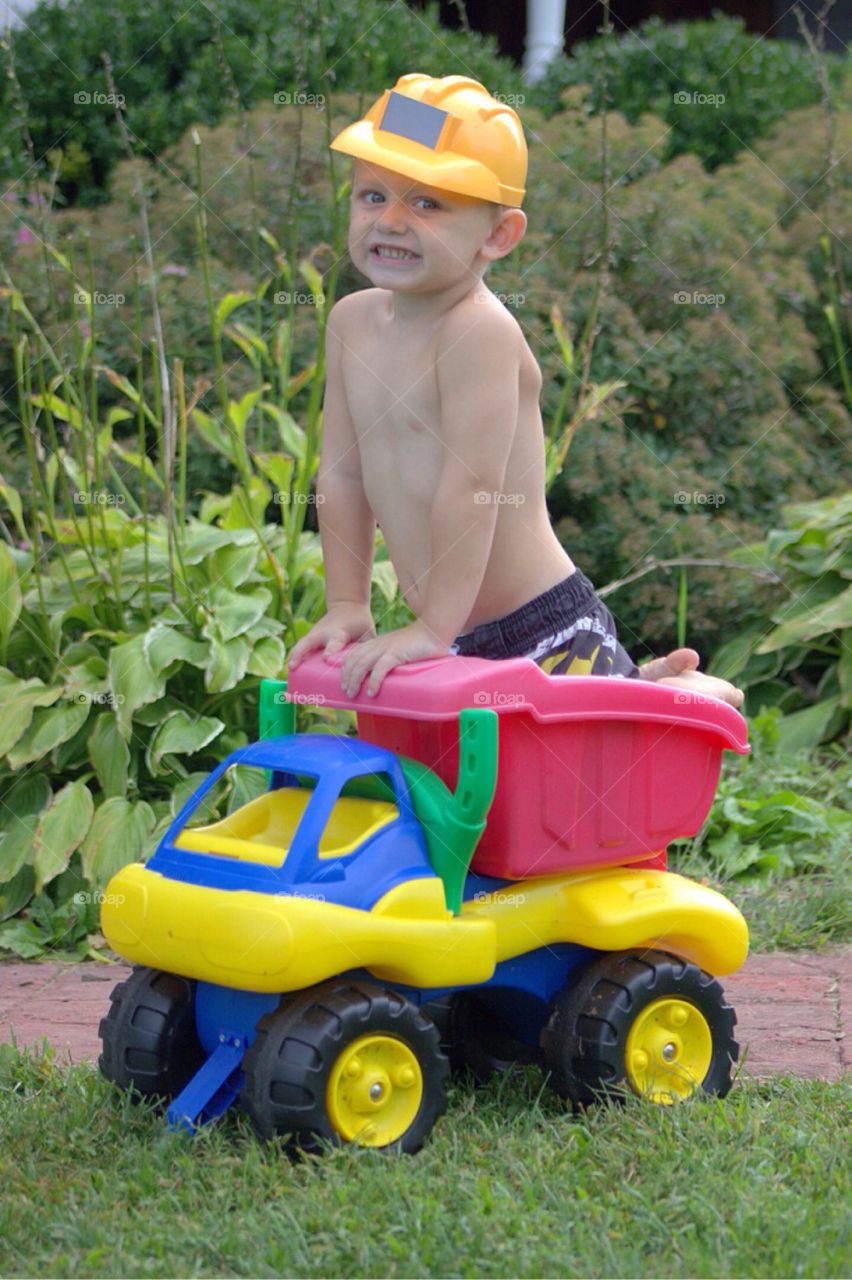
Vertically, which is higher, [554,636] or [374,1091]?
[554,636]

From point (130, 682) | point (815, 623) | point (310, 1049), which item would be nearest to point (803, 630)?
point (815, 623)

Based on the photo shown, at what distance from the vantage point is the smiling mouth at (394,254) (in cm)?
280

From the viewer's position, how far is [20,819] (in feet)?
14.0

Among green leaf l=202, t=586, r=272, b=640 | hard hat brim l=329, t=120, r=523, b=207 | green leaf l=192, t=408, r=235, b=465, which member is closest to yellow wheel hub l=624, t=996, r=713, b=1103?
hard hat brim l=329, t=120, r=523, b=207

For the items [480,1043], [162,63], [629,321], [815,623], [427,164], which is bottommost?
[480,1043]

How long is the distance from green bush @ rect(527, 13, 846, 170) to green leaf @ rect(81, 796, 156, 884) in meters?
5.55

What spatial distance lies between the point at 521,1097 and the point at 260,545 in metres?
2.13

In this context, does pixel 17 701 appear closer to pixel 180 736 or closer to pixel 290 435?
pixel 180 736

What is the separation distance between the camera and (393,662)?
108 inches

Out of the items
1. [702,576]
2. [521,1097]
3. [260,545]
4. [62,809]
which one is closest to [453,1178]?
[521,1097]

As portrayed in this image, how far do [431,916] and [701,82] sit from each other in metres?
7.30

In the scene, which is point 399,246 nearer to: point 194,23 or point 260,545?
point 260,545

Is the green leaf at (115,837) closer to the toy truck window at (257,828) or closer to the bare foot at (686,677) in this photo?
the toy truck window at (257,828)

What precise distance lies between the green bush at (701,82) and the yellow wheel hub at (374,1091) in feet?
22.2
